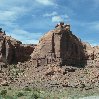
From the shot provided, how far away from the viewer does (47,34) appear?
10069 centimetres

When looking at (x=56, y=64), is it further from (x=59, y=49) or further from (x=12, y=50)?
(x=12, y=50)

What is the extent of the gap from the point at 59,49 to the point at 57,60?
10.4 ft

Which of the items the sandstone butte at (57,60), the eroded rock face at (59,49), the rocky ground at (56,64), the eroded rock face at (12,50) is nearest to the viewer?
the rocky ground at (56,64)

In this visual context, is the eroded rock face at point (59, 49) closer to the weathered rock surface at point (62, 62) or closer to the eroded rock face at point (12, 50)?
the weathered rock surface at point (62, 62)

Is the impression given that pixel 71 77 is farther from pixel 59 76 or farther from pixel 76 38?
pixel 76 38

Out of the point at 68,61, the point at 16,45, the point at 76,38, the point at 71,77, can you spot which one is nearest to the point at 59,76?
the point at 71,77

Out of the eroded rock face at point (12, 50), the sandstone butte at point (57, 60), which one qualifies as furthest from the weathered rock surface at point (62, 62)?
the eroded rock face at point (12, 50)

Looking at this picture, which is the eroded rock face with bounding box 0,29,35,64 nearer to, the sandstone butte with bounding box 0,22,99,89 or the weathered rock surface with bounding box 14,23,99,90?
the sandstone butte with bounding box 0,22,99,89

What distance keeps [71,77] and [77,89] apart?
10.4 metres

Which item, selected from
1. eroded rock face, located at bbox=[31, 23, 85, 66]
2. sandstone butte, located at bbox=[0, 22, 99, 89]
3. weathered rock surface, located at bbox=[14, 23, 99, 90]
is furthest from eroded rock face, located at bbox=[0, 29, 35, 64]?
eroded rock face, located at bbox=[31, 23, 85, 66]

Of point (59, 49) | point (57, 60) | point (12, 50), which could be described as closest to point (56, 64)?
point (57, 60)

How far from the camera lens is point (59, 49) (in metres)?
97.1

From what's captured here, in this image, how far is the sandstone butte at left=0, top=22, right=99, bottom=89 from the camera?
86500mm

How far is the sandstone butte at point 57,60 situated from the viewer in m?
86.5
